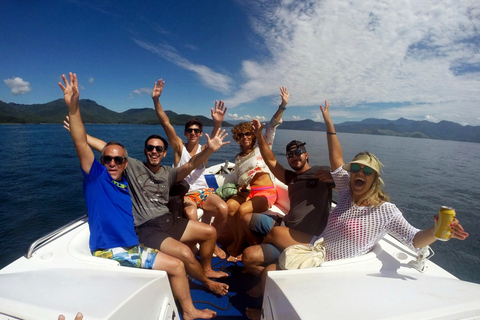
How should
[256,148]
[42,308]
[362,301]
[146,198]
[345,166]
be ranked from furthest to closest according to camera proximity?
[256,148] < [146,198] < [345,166] < [362,301] < [42,308]

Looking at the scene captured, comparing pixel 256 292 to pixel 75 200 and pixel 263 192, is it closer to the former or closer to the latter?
pixel 263 192

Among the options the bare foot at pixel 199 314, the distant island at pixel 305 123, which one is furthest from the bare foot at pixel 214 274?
the distant island at pixel 305 123

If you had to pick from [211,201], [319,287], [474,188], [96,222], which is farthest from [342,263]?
[474,188]

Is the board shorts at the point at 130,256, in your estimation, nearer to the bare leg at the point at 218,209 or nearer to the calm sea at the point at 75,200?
the bare leg at the point at 218,209

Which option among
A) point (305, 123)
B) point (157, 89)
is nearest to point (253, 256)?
point (157, 89)

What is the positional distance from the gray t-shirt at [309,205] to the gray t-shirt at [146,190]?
1246mm

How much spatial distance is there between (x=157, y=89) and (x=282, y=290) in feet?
9.35

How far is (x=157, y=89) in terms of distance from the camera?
3.01 metres

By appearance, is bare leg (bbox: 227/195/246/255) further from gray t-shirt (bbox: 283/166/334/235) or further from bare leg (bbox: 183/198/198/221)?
gray t-shirt (bbox: 283/166/334/235)

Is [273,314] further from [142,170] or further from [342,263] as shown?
[142,170]

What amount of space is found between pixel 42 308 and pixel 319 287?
4.42 ft

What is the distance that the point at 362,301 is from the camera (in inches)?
43.0

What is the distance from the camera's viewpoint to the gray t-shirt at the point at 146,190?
194 centimetres

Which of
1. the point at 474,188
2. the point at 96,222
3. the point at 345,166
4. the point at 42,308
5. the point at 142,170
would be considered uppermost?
the point at 345,166
